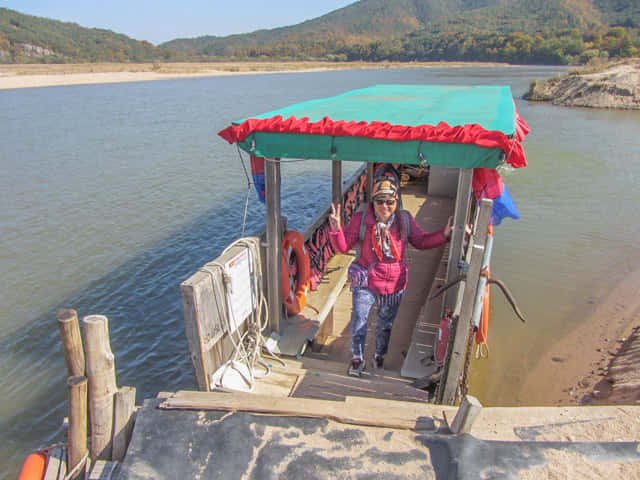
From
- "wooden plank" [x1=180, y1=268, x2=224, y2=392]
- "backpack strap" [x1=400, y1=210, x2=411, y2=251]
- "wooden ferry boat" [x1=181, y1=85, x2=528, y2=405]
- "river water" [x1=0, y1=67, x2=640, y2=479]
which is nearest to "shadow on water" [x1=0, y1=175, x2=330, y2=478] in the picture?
"river water" [x1=0, y1=67, x2=640, y2=479]

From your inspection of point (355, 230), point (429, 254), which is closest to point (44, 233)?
point (429, 254)

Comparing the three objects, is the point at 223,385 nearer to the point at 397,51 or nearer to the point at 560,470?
the point at 560,470

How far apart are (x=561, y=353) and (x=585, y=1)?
207789 mm

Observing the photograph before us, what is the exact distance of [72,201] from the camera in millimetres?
12672

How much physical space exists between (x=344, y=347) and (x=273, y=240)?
1.70 metres

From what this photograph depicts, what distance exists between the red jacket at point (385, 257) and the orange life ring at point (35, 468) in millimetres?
2596

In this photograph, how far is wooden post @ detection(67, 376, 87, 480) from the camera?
296 cm

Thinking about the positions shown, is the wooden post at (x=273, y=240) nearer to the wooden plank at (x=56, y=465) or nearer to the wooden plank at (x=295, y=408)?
the wooden plank at (x=295, y=408)

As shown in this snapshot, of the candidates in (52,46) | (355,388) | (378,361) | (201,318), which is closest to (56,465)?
(201,318)

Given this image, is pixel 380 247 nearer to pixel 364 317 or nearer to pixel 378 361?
pixel 364 317

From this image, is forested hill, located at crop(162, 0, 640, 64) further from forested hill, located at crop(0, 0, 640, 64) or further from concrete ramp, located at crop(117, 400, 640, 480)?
concrete ramp, located at crop(117, 400, 640, 480)

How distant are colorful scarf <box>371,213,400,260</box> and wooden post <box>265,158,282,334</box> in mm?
1005

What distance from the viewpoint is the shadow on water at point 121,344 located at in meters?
5.64

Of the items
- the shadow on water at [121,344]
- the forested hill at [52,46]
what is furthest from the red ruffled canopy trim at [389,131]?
the forested hill at [52,46]
